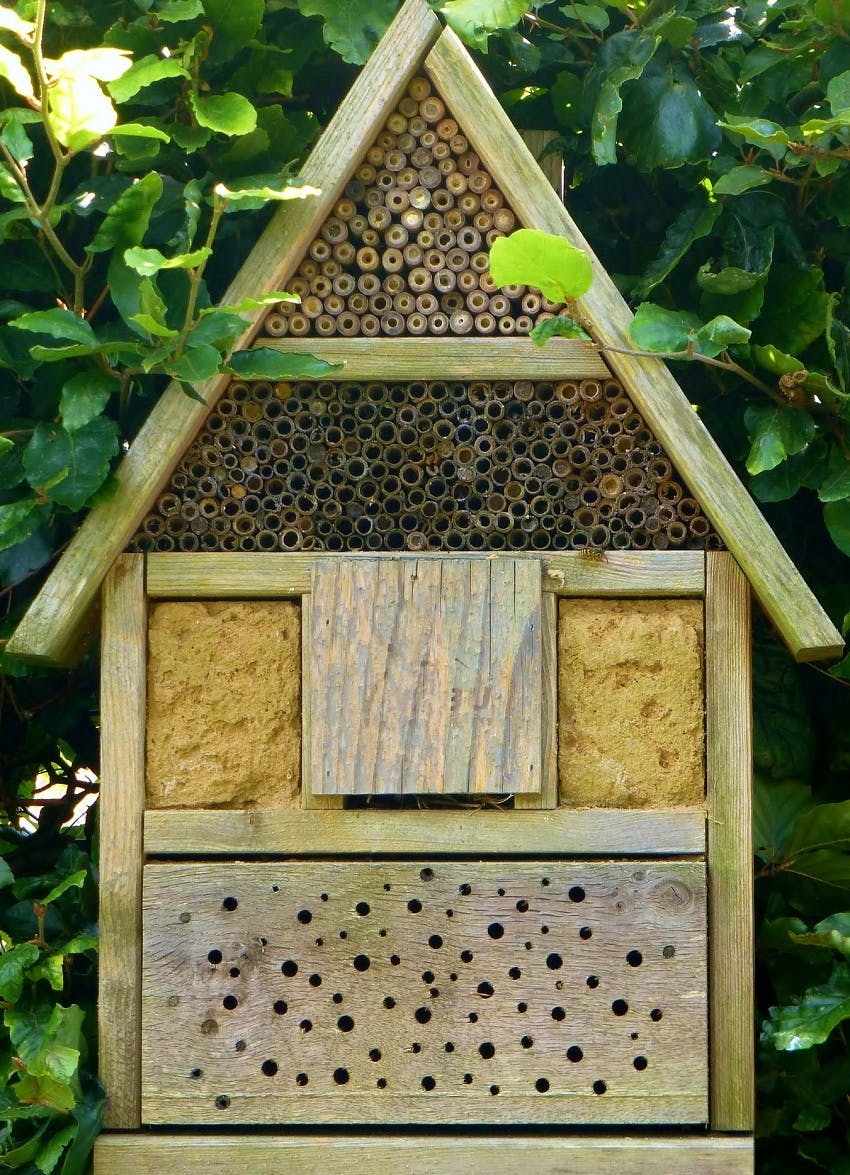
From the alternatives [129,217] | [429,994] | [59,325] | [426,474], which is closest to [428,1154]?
[429,994]

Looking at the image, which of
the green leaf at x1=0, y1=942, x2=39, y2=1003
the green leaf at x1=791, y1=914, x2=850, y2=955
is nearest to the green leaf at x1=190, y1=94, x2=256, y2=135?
the green leaf at x1=0, y1=942, x2=39, y2=1003

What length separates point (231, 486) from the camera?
6.81ft

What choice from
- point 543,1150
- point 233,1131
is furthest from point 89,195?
point 543,1150

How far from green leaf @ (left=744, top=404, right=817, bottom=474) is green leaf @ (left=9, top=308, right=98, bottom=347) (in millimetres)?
985

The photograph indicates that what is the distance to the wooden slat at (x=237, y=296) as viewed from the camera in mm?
2023

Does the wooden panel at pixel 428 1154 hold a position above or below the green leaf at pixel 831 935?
below

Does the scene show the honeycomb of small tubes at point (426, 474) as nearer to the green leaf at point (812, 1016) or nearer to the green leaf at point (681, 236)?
the green leaf at point (681, 236)

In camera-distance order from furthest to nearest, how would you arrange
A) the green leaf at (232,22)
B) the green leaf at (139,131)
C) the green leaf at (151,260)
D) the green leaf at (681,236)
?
the green leaf at (681,236)
the green leaf at (232,22)
the green leaf at (139,131)
the green leaf at (151,260)

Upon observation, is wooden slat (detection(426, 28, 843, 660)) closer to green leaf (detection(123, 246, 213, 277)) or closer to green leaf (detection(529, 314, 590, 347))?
green leaf (detection(529, 314, 590, 347))

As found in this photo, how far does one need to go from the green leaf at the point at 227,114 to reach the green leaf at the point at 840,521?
1054mm

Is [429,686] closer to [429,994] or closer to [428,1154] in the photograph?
[429,994]

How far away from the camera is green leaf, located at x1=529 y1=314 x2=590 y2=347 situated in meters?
1.92

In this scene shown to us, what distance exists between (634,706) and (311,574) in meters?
0.52

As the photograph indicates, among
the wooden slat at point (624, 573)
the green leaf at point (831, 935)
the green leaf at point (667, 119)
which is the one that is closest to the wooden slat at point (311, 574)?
the wooden slat at point (624, 573)
